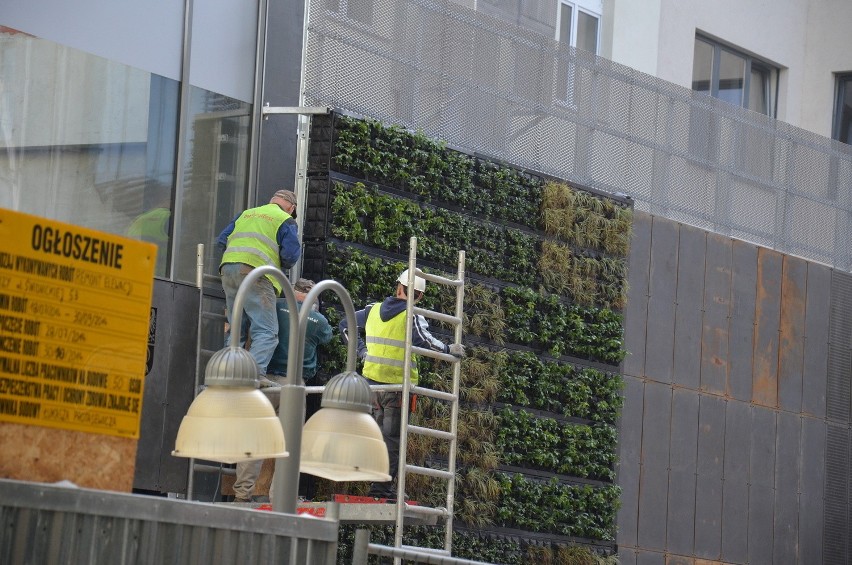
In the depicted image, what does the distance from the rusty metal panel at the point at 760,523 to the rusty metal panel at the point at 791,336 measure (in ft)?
4.08

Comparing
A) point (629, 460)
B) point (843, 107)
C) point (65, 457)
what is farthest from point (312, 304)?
point (843, 107)

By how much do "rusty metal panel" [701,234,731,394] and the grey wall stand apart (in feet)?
Answer: 0.06

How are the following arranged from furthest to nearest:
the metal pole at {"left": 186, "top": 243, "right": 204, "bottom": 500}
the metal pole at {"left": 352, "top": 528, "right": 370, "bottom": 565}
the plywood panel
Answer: the metal pole at {"left": 186, "top": 243, "right": 204, "bottom": 500}, the metal pole at {"left": 352, "top": 528, "right": 370, "bottom": 565}, the plywood panel

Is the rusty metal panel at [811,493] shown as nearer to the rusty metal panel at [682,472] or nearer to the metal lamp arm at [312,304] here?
the rusty metal panel at [682,472]

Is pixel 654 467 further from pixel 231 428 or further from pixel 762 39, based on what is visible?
pixel 231 428

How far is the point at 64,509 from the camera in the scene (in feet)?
22.7

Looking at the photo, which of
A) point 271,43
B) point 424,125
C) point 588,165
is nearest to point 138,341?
point 271,43

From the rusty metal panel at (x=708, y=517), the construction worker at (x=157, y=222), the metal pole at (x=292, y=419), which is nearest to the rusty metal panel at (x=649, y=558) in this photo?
the rusty metal panel at (x=708, y=517)

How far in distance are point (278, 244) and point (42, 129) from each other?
2.25 m

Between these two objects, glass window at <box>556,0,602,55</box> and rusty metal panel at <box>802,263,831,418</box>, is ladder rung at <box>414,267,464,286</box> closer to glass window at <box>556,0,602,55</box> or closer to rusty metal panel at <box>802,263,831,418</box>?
rusty metal panel at <box>802,263,831,418</box>

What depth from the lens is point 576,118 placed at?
18.8 metres

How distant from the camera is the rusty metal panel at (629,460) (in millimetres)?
18844

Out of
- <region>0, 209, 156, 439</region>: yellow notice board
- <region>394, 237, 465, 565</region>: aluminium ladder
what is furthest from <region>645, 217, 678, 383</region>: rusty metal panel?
<region>0, 209, 156, 439</region>: yellow notice board

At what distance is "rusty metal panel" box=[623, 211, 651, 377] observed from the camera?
19.1 metres
